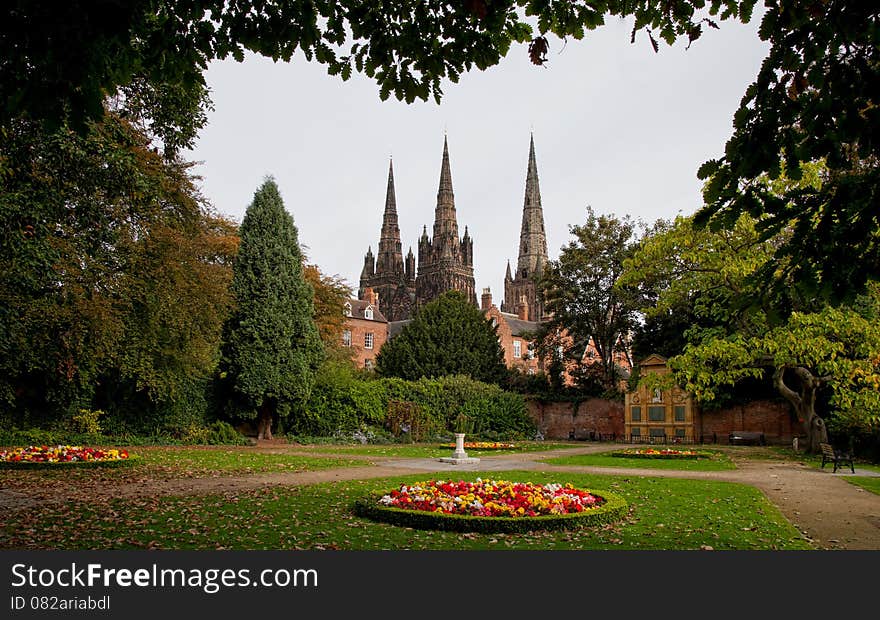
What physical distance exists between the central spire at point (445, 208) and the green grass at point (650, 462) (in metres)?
82.7

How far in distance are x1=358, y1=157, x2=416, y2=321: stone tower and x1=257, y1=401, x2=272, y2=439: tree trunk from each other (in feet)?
233

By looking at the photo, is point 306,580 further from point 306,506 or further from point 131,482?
point 131,482

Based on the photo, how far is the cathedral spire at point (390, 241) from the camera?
108 m

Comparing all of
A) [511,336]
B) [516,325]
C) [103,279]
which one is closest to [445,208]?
[516,325]

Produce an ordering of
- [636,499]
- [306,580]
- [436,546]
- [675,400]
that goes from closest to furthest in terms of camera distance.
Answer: [306,580] < [436,546] < [636,499] < [675,400]

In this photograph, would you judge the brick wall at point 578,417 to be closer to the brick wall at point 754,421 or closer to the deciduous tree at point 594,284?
the deciduous tree at point 594,284

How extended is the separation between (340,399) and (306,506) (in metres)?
20.9

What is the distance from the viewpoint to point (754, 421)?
31.9m

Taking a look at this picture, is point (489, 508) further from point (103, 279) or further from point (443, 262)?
point (443, 262)

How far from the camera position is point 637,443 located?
34.9 metres

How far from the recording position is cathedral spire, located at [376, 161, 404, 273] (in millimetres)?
107938

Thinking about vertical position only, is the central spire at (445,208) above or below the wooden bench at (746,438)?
above

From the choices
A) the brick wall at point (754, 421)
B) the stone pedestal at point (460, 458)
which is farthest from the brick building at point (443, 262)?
the stone pedestal at point (460, 458)

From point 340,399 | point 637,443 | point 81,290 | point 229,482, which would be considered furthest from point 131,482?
point 637,443
